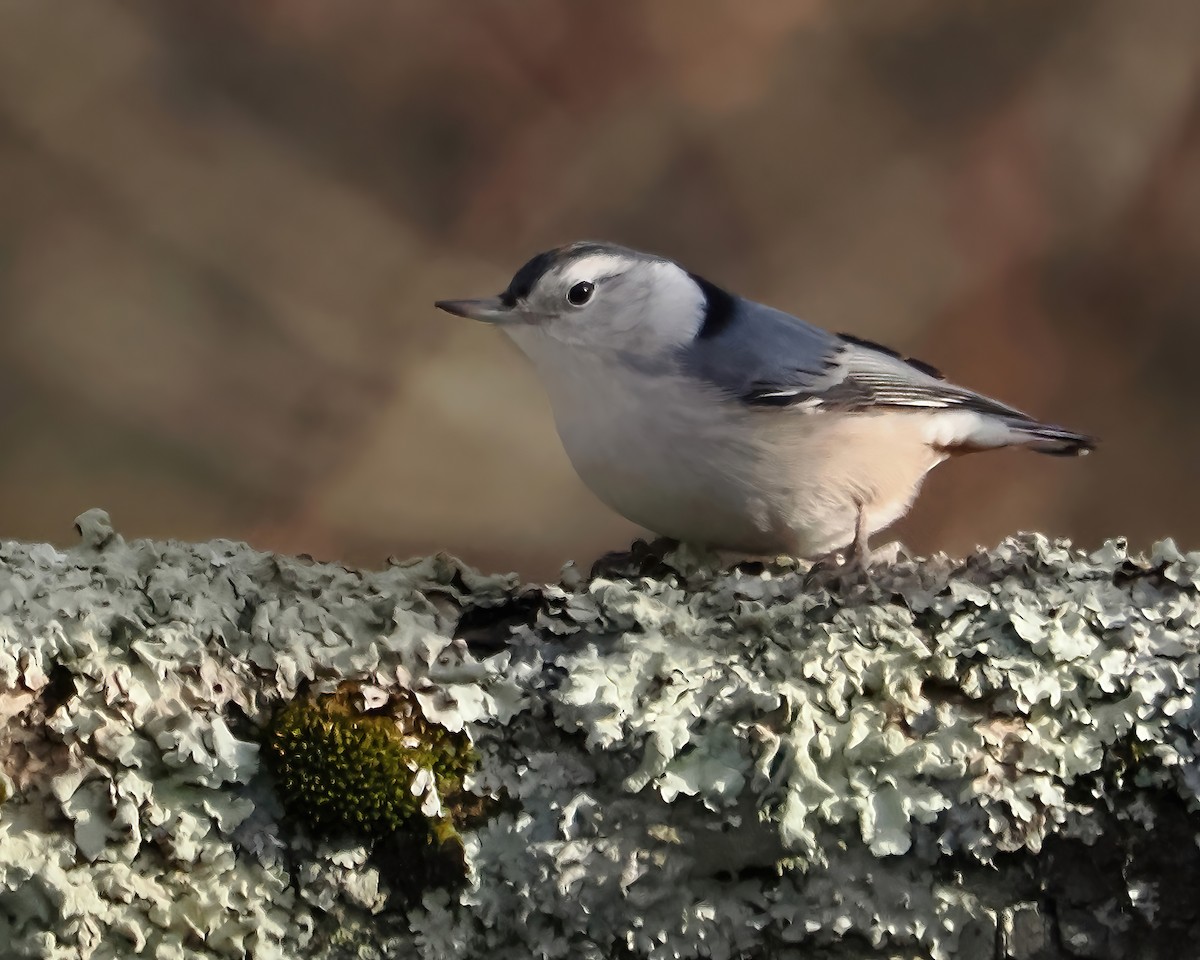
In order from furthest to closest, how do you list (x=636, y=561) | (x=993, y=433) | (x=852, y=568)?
(x=993, y=433), (x=636, y=561), (x=852, y=568)

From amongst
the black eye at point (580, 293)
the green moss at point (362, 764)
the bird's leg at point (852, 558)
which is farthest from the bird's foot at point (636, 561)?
the green moss at point (362, 764)

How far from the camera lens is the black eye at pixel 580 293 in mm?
1220

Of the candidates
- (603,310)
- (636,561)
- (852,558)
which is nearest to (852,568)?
(852,558)

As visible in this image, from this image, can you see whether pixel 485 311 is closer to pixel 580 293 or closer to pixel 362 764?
pixel 580 293

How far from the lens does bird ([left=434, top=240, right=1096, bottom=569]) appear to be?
1146 mm

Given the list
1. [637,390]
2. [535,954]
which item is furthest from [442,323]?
[535,954]

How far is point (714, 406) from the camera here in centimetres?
116

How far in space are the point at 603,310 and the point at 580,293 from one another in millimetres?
30

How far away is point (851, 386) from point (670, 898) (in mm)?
653

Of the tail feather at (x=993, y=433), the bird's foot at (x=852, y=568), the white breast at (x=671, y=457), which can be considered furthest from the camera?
the tail feather at (x=993, y=433)

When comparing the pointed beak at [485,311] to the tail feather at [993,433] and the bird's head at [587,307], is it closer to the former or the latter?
the bird's head at [587,307]

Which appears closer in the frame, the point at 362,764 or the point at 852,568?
the point at 362,764

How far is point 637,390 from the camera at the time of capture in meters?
1.17

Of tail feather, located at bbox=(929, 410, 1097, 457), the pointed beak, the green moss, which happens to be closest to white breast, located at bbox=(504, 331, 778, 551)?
the pointed beak
